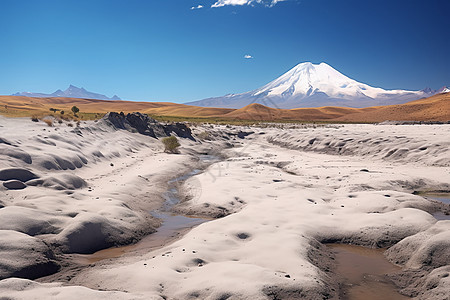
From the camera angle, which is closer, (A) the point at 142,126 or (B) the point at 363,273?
(B) the point at 363,273

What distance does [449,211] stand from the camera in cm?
1110

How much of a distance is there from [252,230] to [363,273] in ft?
9.69

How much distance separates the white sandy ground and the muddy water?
25cm

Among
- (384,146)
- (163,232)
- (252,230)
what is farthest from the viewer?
(384,146)

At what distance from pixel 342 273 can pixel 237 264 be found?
8.12 feet

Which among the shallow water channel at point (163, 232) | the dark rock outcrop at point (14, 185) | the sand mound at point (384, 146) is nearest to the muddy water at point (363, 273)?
the shallow water channel at point (163, 232)

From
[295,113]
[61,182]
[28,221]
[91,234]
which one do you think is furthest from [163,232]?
[295,113]

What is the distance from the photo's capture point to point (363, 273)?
7031 millimetres

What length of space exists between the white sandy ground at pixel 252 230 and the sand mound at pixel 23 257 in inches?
3.3

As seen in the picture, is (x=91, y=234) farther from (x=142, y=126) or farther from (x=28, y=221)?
(x=142, y=126)

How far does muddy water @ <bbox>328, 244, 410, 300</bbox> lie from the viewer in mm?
6094

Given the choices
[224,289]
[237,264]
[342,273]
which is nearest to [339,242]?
[342,273]

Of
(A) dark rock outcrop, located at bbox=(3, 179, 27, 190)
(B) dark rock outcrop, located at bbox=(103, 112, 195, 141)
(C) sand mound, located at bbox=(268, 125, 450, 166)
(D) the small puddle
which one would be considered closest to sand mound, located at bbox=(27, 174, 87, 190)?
(A) dark rock outcrop, located at bbox=(3, 179, 27, 190)

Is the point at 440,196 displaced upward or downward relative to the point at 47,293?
downward
